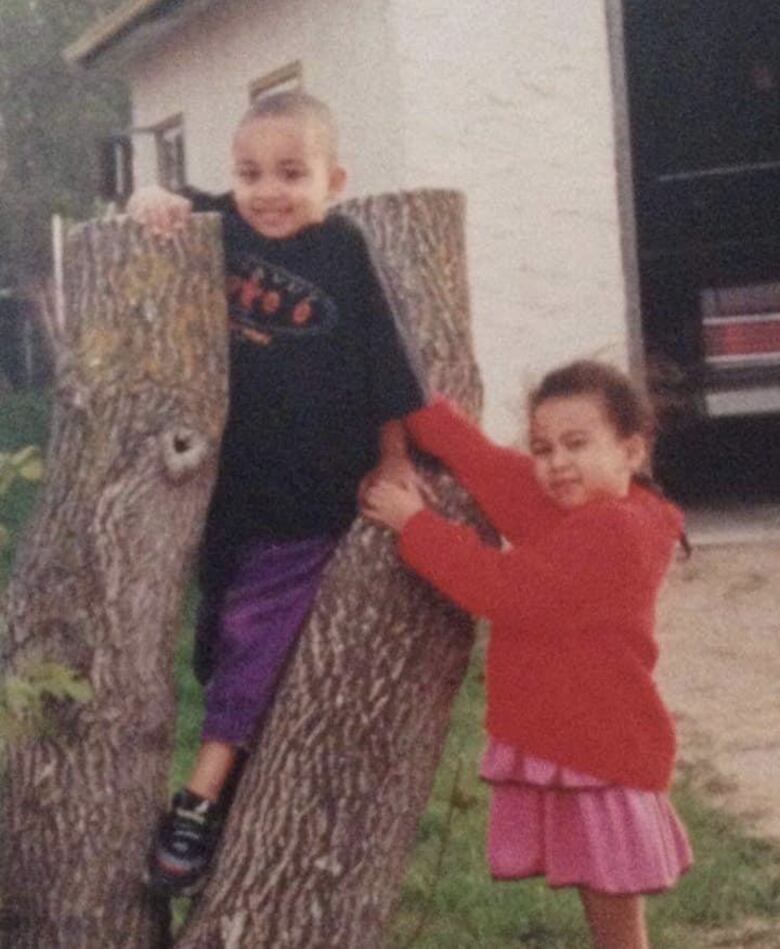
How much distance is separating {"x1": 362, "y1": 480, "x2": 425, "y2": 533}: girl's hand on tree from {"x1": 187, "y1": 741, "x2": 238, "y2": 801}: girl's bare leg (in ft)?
1.72

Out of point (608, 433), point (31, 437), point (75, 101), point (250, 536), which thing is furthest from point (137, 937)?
point (75, 101)

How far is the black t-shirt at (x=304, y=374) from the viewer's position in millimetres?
3750

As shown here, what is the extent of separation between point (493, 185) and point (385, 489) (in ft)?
20.2

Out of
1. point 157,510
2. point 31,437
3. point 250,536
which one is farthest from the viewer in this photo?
point 31,437

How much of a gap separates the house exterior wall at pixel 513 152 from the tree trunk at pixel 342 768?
581 cm

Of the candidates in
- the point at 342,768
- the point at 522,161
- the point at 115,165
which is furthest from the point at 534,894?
the point at 115,165

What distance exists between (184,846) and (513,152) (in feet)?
21.4

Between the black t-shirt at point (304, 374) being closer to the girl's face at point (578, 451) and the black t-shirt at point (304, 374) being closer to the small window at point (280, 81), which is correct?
the girl's face at point (578, 451)

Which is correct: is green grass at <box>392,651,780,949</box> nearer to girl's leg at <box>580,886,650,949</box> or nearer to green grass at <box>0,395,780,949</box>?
green grass at <box>0,395,780,949</box>

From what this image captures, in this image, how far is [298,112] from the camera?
3783 millimetres

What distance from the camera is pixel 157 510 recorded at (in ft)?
11.9

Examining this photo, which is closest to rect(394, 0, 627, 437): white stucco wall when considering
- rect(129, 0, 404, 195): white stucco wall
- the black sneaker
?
rect(129, 0, 404, 195): white stucco wall

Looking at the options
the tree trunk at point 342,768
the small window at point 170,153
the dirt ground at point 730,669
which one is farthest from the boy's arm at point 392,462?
the small window at point 170,153

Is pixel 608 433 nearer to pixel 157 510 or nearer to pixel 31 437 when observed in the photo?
pixel 157 510
